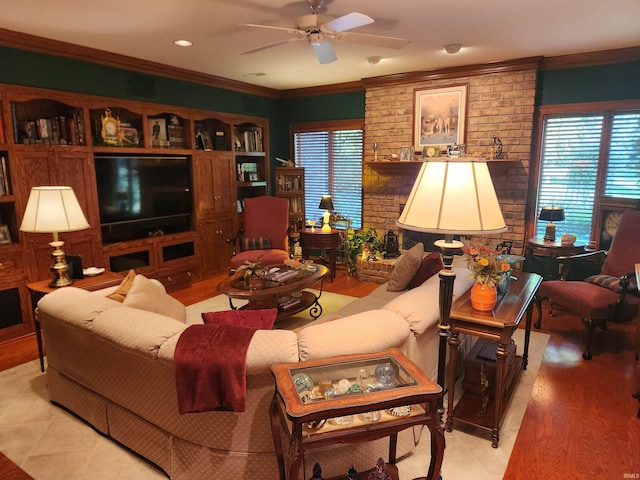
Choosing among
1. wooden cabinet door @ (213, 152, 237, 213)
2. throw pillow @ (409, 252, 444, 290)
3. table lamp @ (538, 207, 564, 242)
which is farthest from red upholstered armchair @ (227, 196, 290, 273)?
table lamp @ (538, 207, 564, 242)

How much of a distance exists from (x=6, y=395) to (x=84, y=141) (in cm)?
254

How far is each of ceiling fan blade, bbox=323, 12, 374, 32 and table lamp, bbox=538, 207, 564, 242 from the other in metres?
2.96

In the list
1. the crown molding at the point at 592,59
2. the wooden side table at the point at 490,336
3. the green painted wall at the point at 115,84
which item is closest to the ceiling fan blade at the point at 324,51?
the wooden side table at the point at 490,336

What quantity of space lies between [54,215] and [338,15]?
2.63 meters

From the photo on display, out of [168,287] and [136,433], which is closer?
[136,433]

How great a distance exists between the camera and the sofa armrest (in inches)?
73.4

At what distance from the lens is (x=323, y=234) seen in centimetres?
554

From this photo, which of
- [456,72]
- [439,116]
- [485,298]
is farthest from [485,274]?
[456,72]

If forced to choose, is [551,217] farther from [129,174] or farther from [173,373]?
[129,174]

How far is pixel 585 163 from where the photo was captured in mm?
4586

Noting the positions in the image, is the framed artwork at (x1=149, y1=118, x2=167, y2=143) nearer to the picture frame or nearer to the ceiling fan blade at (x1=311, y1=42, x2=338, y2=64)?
the picture frame

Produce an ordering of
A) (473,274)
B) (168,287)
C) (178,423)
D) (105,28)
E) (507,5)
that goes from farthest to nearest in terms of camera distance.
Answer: (168,287) → (105,28) → (507,5) → (473,274) → (178,423)

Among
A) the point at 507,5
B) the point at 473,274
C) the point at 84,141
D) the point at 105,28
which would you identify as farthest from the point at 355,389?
the point at 84,141

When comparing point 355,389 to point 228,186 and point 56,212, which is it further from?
point 228,186
